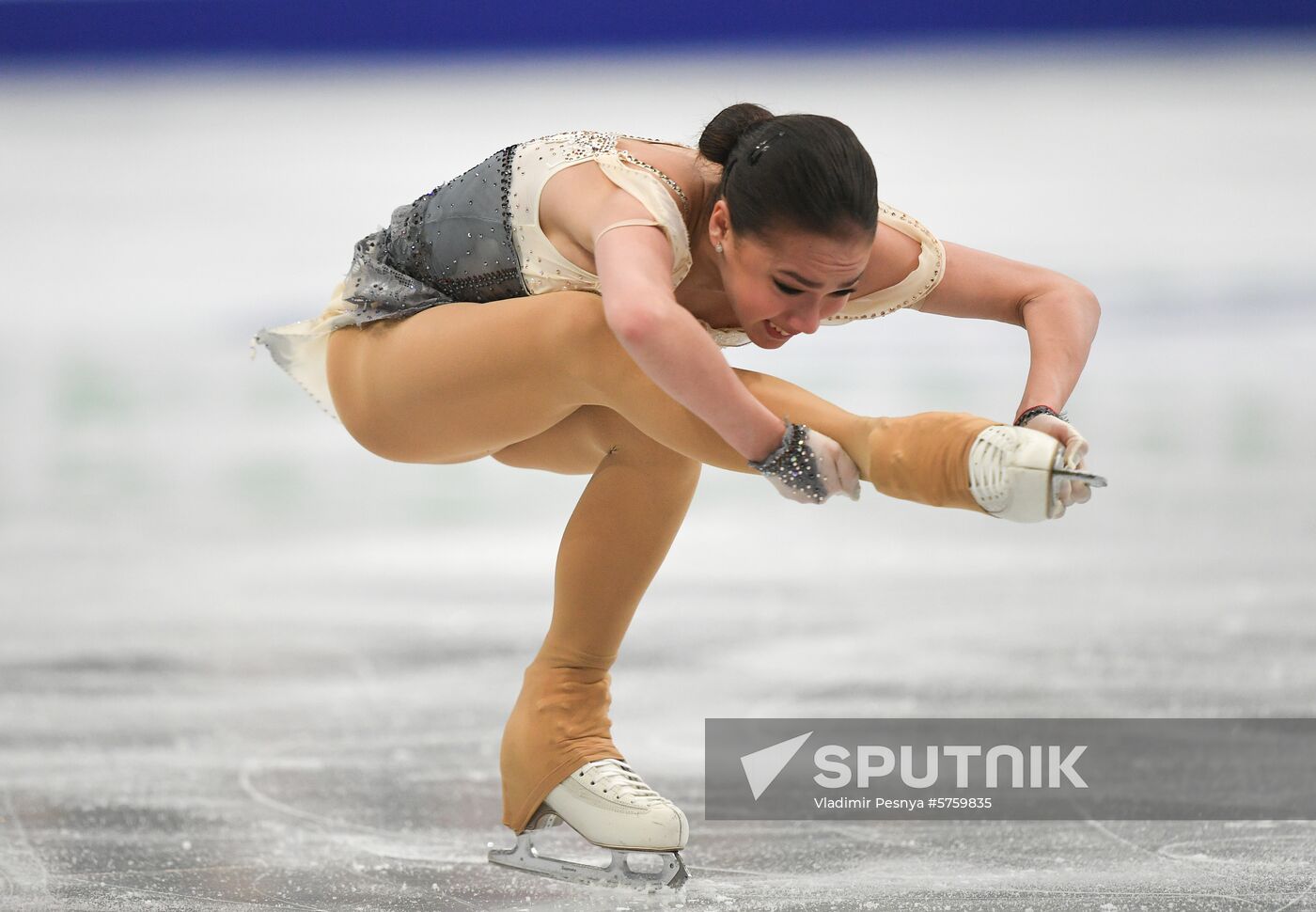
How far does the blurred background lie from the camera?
2.11m

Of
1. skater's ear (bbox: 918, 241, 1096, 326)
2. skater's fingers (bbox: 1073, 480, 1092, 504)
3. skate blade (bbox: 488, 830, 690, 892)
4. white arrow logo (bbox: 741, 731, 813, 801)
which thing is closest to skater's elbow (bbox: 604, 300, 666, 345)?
skater's fingers (bbox: 1073, 480, 1092, 504)

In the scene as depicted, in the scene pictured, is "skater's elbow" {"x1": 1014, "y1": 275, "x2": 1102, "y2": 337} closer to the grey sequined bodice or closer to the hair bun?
the hair bun

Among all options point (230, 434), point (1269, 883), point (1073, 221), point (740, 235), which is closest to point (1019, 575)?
point (1269, 883)

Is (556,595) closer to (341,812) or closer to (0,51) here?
(341,812)

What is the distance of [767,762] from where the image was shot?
2.38 meters

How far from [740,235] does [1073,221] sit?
14.1 feet

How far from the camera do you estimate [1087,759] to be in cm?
238

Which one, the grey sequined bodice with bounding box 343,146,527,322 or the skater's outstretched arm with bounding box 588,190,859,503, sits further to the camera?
the grey sequined bodice with bounding box 343,146,527,322

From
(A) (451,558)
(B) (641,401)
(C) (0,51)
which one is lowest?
(A) (451,558)

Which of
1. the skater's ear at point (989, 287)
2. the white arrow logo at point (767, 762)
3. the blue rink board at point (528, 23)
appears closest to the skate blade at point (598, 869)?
the white arrow logo at point (767, 762)

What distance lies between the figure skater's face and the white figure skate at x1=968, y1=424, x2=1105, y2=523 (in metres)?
0.30

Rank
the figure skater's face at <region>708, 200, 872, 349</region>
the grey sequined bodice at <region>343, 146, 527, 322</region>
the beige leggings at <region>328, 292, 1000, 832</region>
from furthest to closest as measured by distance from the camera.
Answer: the grey sequined bodice at <region>343, 146, 527, 322</region>, the beige leggings at <region>328, 292, 1000, 832</region>, the figure skater's face at <region>708, 200, 872, 349</region>

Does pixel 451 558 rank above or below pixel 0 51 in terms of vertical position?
below

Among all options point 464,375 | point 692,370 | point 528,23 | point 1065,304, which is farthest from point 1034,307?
point 528,23
